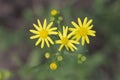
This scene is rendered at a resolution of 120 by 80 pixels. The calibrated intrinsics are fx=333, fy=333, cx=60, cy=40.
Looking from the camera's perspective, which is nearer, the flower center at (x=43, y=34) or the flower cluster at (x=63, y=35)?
the flower cluster at (x=63, y=35)

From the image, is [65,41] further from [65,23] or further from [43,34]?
[65,23]

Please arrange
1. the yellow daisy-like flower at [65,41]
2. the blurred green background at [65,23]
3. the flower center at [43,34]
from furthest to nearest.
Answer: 1. the blurred green background at [65,23]
2. the flower center at [43,34]
3. the yellow daisy-like flower at [65,41]

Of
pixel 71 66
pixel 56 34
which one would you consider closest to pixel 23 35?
pixel 71 66

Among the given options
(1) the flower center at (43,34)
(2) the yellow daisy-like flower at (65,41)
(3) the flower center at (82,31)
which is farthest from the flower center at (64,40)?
(1) the flower center at (43,34)

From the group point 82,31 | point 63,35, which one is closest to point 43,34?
point 63,35

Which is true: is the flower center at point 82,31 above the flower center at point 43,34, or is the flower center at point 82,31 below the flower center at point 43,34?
below

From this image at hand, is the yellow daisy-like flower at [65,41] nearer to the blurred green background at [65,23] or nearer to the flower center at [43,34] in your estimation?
the flower center at [43,34]

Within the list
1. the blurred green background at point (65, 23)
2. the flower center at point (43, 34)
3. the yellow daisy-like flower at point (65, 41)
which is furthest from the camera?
the blurred green background at point (65, 23)

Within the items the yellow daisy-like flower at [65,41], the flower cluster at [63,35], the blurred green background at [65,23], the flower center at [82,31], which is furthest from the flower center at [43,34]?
the blurred green background at [65,23]
